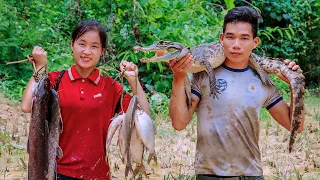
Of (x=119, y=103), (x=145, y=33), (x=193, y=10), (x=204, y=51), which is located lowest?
(x=119, y=103)

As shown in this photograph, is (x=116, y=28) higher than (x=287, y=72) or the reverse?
higher

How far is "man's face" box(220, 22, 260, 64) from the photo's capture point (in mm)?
3605

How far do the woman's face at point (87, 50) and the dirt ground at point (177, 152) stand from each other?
186cm

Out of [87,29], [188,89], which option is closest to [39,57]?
[87,29]

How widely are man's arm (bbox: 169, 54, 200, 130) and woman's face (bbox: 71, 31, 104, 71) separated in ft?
1.95

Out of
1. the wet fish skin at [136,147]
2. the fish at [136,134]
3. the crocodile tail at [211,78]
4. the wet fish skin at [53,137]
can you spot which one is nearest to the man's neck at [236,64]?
the crocodile tail at [211,78]

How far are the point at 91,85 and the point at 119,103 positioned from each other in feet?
0.81

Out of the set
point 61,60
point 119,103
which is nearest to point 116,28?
point 61,60

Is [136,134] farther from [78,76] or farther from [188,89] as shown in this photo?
[78,76]

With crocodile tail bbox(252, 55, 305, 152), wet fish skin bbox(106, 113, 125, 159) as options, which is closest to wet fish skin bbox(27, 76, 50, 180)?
wet fish skin bbox(106, 113, 125, 159)

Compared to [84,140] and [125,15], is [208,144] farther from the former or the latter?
[125,15]

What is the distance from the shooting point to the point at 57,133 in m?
3.36

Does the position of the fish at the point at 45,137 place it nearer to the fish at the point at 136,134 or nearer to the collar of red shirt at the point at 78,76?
the fish at the point at 136,134

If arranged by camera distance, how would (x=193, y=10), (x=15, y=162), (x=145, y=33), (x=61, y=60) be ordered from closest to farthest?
(x=15, y=162) → (x=61, y=60) → (x=145, y=33) → (x=193, y=10)
